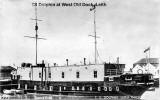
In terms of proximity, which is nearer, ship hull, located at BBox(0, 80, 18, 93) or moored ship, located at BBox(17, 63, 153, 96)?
moored ship, located at BBox(17, 63, 153, 96)

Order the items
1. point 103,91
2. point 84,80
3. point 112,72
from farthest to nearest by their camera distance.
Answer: point 84,80, point 112,72, point 103,91

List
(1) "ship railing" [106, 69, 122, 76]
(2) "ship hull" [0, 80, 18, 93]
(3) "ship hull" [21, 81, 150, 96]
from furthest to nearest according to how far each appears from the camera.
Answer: (2) "ship hull" [0, 80, 18, 93] < (1) "ship railing" [106, 69, 122, 76] < (3) "ship hull" [21, 81, 150, 96]

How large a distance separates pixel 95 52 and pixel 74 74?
4.76 meters

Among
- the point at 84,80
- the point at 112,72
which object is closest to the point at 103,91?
the point at 112,72

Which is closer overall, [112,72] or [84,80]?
[112,72]

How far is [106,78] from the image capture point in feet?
123

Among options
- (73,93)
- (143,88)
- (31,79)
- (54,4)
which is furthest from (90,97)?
Answer: (54,4)

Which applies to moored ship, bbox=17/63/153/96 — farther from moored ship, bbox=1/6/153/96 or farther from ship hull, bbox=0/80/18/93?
ship hull, bbox=0/80/18/93

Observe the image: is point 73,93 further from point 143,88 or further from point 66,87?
point 143,88

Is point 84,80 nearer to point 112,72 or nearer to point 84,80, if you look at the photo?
point 84,80

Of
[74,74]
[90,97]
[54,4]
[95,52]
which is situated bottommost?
[90,97]

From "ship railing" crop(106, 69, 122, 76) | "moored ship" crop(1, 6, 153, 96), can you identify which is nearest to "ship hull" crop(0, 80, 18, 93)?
"moored ship" crop(1, 6, 153, 96)

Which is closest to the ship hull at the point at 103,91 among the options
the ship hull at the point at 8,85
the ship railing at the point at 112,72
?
the ship railing at the point at 112,72

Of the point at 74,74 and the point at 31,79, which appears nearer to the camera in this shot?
the point at 74,74
